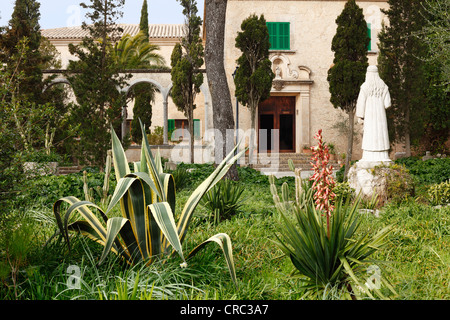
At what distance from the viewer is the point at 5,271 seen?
8.80 ft

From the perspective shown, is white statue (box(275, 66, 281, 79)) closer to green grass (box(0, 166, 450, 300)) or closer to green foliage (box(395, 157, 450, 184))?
green foliage (box(395, 157, 450, 184))

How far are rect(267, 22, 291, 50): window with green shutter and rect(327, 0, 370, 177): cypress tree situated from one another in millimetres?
5619

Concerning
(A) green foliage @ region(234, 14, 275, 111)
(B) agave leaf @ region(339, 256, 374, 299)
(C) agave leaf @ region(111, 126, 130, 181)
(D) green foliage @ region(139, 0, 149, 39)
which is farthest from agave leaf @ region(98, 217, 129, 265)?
(D) green foliage @ region(139, 0, 149, 39)

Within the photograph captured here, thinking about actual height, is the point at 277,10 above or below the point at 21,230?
above

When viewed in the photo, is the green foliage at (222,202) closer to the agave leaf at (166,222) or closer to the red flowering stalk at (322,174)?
the agave leaf at (166,222)

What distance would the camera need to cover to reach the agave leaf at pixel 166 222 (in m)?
2.68

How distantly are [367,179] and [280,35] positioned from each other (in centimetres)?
1318

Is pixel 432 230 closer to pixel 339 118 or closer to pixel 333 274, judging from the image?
pixel 333 274

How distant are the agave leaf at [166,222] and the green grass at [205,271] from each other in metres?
0.29

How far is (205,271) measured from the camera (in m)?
3.15

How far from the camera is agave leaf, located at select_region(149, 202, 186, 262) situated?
2.68 m

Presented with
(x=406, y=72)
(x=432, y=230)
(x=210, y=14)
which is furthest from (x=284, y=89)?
(x=432, y=230)

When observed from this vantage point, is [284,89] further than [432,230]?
Yes

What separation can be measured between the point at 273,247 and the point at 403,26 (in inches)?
558
